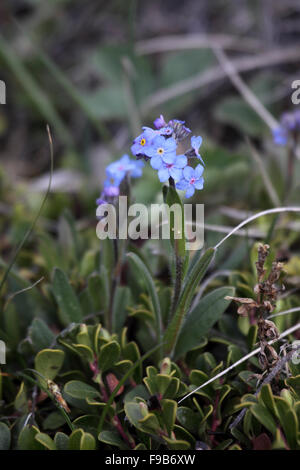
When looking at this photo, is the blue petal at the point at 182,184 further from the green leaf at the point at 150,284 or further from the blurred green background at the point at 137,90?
the blurred green background at the point at 137,90

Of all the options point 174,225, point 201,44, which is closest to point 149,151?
point 174,225

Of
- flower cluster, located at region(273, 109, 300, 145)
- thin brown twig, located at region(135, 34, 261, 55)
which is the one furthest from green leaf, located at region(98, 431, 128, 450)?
thin brown twig, located at region(135, 34, 261, 55)

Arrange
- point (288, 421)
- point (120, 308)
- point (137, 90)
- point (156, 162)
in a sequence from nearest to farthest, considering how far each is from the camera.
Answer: point (288, 421) < point (156, 162) < point (120, 308) < point (137, 90)

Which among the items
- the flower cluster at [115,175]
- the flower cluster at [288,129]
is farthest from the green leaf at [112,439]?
the flower cluster at [288,129]

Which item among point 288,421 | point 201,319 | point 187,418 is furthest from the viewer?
point 201,319

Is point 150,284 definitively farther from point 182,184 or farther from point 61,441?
point 61,441
